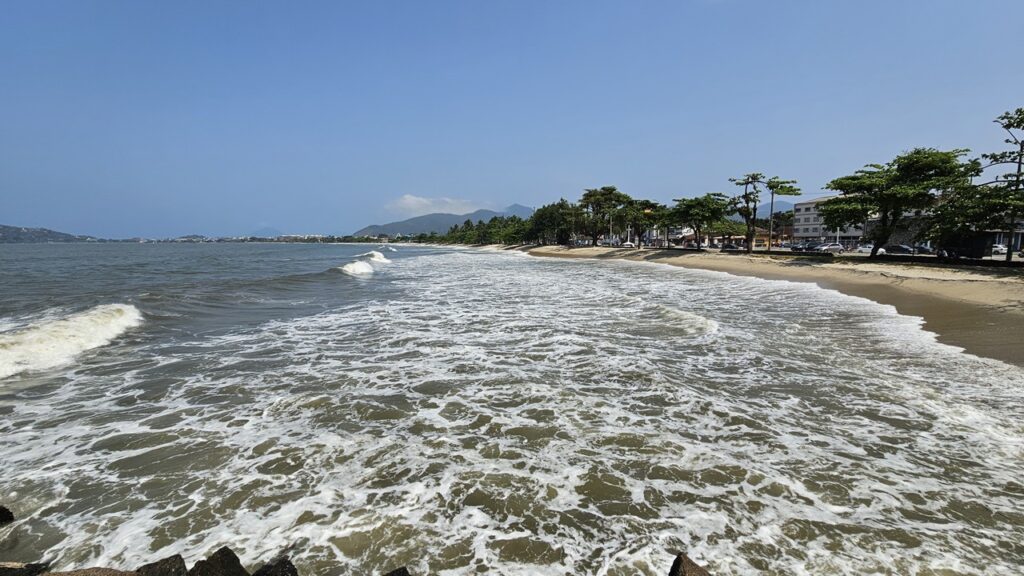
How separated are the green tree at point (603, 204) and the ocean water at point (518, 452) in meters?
80.8

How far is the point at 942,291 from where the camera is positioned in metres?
18.8

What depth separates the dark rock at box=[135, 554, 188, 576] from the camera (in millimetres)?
2666

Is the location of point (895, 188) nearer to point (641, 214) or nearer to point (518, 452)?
point (518, 452)

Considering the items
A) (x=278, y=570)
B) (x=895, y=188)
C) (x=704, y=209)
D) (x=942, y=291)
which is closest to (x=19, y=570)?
(x=278, y=570)

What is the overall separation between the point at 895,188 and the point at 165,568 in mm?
41504

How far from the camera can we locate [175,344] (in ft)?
36.7

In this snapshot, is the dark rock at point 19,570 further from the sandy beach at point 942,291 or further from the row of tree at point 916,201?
the row of tree at point 916,201

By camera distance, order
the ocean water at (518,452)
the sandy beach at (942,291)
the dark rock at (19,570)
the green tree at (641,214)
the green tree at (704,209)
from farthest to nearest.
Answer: the green tree at (641,214), the green tree at (704,209), the sandy beach at (942,291), the ocean water at (518,452), the dark rock at (19,570)

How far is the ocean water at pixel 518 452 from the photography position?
12.0 ft

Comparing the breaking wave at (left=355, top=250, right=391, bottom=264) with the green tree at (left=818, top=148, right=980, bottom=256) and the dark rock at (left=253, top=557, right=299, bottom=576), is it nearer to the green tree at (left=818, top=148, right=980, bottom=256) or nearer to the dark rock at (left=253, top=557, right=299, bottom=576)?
the green tree at (left=818, top=148, right=980, bottom=256)

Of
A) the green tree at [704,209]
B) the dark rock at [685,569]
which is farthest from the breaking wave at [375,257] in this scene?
the dark rock at [685,569]

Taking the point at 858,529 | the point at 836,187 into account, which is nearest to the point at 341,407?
the point at 858,529

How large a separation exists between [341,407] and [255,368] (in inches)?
129

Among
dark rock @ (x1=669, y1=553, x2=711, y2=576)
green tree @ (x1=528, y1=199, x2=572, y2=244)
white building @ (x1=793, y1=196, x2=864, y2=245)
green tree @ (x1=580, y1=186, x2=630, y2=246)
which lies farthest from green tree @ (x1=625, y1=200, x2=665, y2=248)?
dark rock @ (x1=669, y1=553, x2=711, y2=576)
